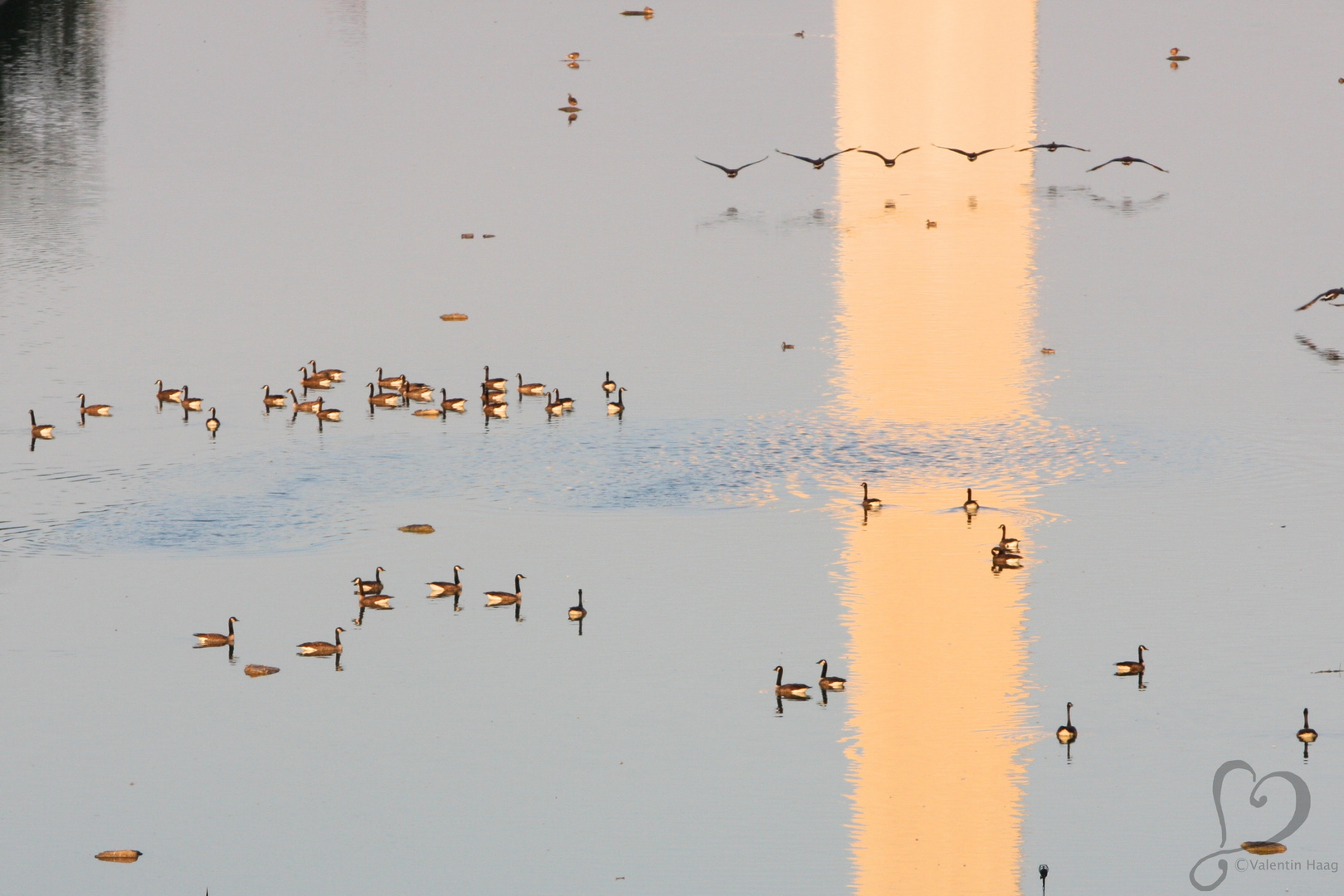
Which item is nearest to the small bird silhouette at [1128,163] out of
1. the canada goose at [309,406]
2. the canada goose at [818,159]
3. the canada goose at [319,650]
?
the canada goose at [818,159]

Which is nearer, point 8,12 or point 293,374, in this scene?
point 293,374

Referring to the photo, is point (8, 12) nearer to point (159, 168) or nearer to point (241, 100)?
point (241, 100)

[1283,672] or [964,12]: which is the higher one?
[964,12]

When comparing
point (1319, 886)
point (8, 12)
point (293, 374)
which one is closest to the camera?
point (1319, 886)

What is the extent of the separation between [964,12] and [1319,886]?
6114 inches

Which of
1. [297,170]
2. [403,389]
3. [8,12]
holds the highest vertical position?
[8,12]

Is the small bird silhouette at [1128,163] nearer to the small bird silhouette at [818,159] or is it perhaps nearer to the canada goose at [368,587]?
the small bird silhouette at [818,159]

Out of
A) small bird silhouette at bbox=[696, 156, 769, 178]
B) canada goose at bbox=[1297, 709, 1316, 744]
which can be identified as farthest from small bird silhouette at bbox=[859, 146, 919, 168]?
canada goose at bbox=[1297, 709, 1316, 744]

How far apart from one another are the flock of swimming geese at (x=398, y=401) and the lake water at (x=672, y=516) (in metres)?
0.41

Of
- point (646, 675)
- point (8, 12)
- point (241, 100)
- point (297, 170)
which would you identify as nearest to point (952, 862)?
point (646, 675)

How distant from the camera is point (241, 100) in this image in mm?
116750

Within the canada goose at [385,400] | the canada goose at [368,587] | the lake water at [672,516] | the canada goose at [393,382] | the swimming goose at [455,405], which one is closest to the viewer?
the lake water at [672,516]

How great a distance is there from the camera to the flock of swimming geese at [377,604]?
123 feet

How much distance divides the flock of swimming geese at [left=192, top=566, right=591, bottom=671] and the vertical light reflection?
21.0ft
